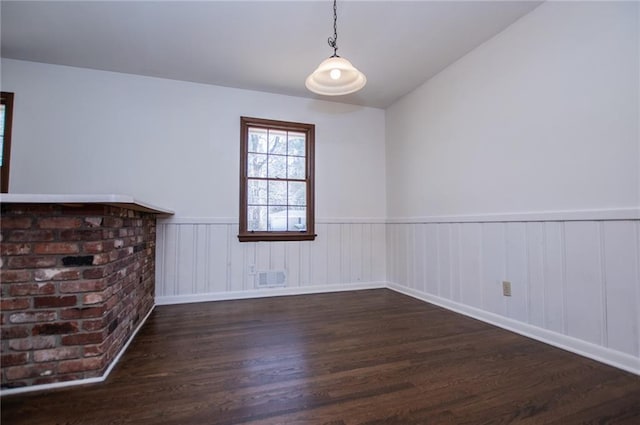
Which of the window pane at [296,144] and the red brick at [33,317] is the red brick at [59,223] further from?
the window pane at [296,144]

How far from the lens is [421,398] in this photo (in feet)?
4.87

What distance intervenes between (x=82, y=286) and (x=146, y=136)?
2.24 metres

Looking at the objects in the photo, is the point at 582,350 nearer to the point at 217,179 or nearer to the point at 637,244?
the point at 637,244

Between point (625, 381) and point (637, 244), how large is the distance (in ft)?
2.50

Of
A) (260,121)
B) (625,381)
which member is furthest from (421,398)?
(260,121)

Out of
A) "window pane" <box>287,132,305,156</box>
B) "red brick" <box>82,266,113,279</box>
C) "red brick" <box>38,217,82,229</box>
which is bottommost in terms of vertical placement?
"red brick" <box>82,266,113,279</box>

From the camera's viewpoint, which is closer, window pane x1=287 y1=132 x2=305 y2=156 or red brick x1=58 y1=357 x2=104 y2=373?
red brick x1=58 y1=357 x2=104 y2=373

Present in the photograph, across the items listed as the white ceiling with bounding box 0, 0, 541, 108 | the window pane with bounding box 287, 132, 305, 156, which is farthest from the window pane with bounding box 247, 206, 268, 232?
the white ceiling with bounding box 0, 0, 541, 108

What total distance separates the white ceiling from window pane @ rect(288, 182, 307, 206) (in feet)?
4.17

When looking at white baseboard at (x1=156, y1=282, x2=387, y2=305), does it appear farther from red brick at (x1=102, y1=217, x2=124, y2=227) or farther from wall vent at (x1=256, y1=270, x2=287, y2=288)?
red brick at (x1=102, y1=217, x2=124, y2=227)

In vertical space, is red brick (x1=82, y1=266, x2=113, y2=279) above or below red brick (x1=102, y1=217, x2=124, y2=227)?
below

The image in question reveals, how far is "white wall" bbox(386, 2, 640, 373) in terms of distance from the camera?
1.83 metres

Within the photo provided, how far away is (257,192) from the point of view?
3.75 meters

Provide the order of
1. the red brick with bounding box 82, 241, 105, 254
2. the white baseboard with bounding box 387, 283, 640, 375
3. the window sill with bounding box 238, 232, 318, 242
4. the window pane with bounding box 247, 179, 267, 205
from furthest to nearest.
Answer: the window pane with bounding box 247, 179, 267, 205 < the window sill with bounding box 238, 232, 318, 242 < the white baseboard with bounding box 387, 283, 640, 375 < the red brick with bounding box 82, 241, 105, 254
